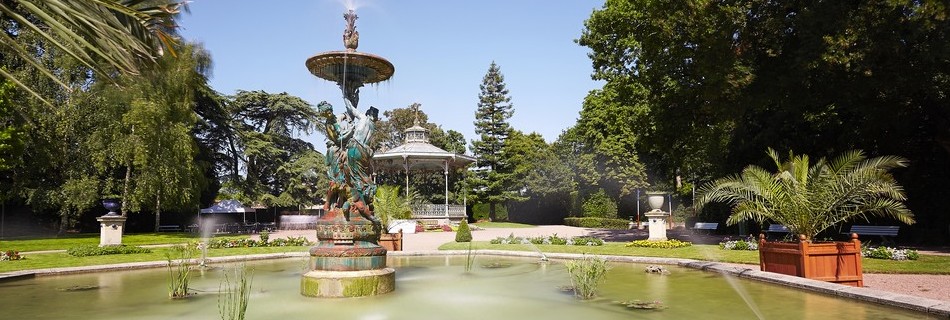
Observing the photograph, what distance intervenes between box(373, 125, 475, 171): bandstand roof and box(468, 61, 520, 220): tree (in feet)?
30.6

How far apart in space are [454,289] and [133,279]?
6.66 metres

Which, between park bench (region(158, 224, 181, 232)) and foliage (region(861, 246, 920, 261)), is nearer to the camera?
foliage (region(861, 246, 920, 261))

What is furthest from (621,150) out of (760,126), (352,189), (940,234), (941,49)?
(352,189)

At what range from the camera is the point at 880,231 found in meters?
17.9

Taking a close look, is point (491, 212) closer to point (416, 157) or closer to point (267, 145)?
point (416, 157)

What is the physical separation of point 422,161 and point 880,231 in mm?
27403

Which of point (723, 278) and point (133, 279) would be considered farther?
point (133, 279)

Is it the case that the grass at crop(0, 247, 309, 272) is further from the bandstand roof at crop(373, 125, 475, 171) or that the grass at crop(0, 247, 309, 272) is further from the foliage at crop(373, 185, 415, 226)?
the bandstand roof at crop(373, 125, 475, 171)

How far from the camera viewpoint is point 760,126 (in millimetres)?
23000

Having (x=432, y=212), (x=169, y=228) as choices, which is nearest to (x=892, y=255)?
(x=432, y=212)

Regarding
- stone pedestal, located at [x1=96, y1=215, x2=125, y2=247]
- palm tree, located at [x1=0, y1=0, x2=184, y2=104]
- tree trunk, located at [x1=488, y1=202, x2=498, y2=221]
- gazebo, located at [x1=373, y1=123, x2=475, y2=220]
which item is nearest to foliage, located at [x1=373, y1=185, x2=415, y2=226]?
gazebo, located at [x1=373, y1=123, x2=475, y2=220]

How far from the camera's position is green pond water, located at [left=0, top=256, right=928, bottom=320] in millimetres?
6816

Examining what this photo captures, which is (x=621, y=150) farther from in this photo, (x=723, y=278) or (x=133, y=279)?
(x=133, y=279)

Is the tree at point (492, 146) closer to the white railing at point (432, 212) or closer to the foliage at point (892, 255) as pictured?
the white railing at point (432, 212)
